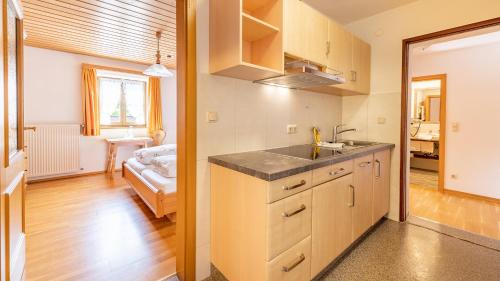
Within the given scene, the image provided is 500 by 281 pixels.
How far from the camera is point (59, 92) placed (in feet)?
14.1

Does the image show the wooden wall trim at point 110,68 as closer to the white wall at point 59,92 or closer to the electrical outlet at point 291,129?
the white wall at point 59,92

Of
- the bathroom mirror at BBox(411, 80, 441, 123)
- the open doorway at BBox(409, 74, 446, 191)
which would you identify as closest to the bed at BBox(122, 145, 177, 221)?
the open doorway at BBox(409, 74, 446, 191)

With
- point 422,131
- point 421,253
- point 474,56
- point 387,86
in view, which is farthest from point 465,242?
point 422,131

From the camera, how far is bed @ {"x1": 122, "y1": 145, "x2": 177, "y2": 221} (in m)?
2.33

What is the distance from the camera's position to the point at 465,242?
2.06 meters

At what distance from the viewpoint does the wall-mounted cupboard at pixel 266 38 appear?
1371 millimetres

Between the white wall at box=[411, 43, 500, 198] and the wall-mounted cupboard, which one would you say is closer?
the wall-mounted cupboard

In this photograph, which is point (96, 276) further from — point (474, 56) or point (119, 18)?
point (474, 56)

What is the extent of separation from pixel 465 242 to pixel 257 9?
2.74 meters

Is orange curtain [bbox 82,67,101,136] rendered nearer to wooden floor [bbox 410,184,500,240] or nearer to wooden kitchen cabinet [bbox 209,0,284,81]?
wooden kitchen cabinet [bbox 209,0,284,81]

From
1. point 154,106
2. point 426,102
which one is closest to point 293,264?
point 154,106

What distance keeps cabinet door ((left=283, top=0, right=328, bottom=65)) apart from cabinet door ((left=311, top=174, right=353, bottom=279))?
99 cm

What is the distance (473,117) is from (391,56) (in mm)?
2005

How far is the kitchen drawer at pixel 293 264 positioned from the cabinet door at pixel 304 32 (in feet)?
4.20
